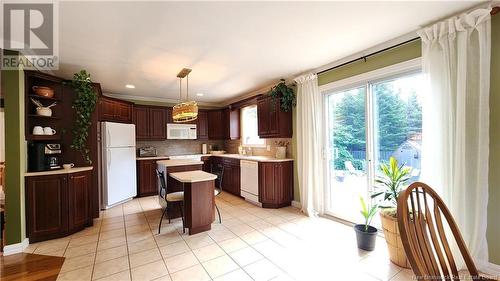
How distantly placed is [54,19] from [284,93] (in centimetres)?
324

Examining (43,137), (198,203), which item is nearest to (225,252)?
(198,203)

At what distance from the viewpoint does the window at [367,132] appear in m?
2.58

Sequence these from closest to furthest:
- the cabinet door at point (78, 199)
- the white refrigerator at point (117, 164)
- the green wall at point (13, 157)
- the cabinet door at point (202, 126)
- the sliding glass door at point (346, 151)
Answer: the green wall at point (13, 157) < the cabinet door at point (78, 199) < the sliding glass door at point (346, 151) < the white refrigerator at point (117, 164) < the cabinet door at point (202, 126)

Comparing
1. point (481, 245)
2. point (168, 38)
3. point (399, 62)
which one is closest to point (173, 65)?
point (168, 38)

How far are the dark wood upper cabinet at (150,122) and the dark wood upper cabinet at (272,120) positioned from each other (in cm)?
269

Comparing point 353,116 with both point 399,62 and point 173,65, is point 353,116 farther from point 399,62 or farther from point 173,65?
point 173,65

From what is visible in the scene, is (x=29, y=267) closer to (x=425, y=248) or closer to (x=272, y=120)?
(x=425, y=248)

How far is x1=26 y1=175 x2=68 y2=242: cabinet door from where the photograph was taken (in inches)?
106

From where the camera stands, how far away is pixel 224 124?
241 inches

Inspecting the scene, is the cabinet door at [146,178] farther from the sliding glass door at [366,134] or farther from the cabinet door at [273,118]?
the sliding glass door at [366,134]

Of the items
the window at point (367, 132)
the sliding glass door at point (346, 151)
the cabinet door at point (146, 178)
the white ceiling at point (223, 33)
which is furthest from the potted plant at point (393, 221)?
the cabinet door at point (146, 178)

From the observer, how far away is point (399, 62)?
2.56m

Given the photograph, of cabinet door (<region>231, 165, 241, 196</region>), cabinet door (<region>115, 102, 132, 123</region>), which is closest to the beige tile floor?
cabinet door (<region>231, 165, 241, 196</region>)

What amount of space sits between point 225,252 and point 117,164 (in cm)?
314
